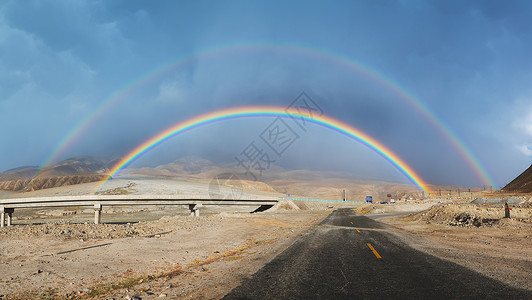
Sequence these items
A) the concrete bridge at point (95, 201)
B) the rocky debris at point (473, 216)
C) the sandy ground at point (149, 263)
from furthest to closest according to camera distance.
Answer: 1. the concrete bridge at point (95, 201)
2. the rocky debris at point (473, 216)
3. the sandy ground at point (149, 263)

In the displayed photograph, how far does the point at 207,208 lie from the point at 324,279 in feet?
Result: 218

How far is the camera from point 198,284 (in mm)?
6973

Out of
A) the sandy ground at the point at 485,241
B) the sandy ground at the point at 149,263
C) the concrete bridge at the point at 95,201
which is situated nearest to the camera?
the sandy ground at the point at 149,263

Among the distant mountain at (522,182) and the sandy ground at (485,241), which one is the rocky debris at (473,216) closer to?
the sandy ground at (485,241)

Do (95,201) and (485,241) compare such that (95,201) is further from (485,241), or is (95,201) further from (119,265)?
(485,241)

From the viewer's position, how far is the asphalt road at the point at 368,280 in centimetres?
594

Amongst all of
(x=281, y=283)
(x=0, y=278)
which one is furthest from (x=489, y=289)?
(x=0, y=278)

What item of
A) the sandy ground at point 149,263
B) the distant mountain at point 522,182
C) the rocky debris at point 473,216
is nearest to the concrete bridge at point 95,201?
the sandy ground at point 149,263

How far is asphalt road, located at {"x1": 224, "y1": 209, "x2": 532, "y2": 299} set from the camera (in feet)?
19.5

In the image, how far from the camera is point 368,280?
7.05 metres

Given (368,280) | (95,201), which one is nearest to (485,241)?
(368,280)

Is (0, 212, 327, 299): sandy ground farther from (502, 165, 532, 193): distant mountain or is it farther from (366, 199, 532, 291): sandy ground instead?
(502, 165, 532, 193): distant mountain

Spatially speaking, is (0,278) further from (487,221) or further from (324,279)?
(487,221)

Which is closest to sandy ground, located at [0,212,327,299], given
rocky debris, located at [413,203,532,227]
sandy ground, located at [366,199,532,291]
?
sandy ground, located at [366,199,532,291]
